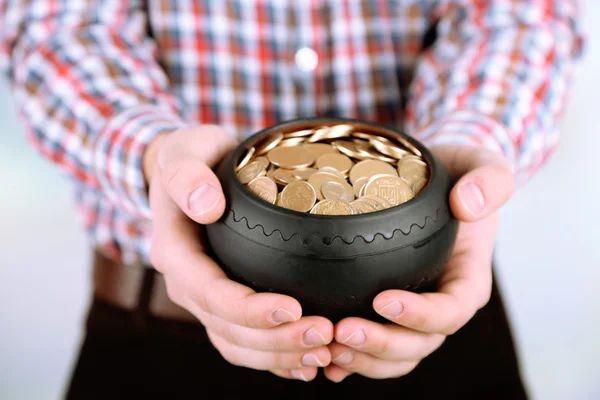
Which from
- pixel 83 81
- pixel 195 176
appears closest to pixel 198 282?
pixel 195 176

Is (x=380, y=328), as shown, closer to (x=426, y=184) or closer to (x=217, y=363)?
(x=426, y=184)

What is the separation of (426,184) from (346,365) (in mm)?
252

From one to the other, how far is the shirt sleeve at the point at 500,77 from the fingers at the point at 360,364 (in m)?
0.37

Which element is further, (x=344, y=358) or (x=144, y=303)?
(x=144, y=303)

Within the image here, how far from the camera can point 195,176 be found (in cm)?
63

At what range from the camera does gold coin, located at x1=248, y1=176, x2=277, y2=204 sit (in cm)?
61

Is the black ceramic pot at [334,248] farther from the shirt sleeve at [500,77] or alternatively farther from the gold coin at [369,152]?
the shirt sleeve at [500,77]

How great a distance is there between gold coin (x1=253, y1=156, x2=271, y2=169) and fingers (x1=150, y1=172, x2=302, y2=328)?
126 mm

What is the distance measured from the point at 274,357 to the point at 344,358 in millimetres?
87

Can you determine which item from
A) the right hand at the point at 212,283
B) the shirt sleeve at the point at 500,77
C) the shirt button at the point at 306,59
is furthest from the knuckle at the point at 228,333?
the shirt button at the point at 306,59

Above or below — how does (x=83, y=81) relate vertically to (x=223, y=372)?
above

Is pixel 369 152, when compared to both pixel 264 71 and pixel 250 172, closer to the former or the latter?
pixel 250 172

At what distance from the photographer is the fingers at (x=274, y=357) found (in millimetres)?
660

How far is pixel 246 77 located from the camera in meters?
1.08
